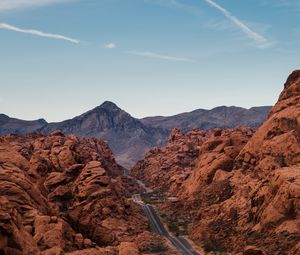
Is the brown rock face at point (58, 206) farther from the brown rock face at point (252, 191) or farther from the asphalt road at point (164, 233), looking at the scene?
the brown rock face at point (252, 191)

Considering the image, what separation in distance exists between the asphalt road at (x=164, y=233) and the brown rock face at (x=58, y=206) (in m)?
4.72

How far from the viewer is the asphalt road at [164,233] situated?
250ft

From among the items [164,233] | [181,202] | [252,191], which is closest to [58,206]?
[164,233]

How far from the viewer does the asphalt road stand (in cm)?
7606

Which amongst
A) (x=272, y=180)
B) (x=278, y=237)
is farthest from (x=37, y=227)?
(x=272, y=180)

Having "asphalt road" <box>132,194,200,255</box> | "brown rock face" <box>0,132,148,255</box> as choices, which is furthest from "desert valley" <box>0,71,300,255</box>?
"asphalt road" <box>132,194,200,255</box>

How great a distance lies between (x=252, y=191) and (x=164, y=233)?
23569 mm

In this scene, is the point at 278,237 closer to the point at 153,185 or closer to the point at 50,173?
the point at 50,173

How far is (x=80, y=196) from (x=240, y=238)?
103 feet

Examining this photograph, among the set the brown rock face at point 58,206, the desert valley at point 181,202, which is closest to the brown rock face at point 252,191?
the desert valley at point 181,202

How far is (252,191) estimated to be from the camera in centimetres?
7956

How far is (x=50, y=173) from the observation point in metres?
91.0

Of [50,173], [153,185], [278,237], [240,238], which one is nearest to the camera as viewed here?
[278,237]

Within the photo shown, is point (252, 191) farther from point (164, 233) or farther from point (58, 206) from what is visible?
point (58, 206)
